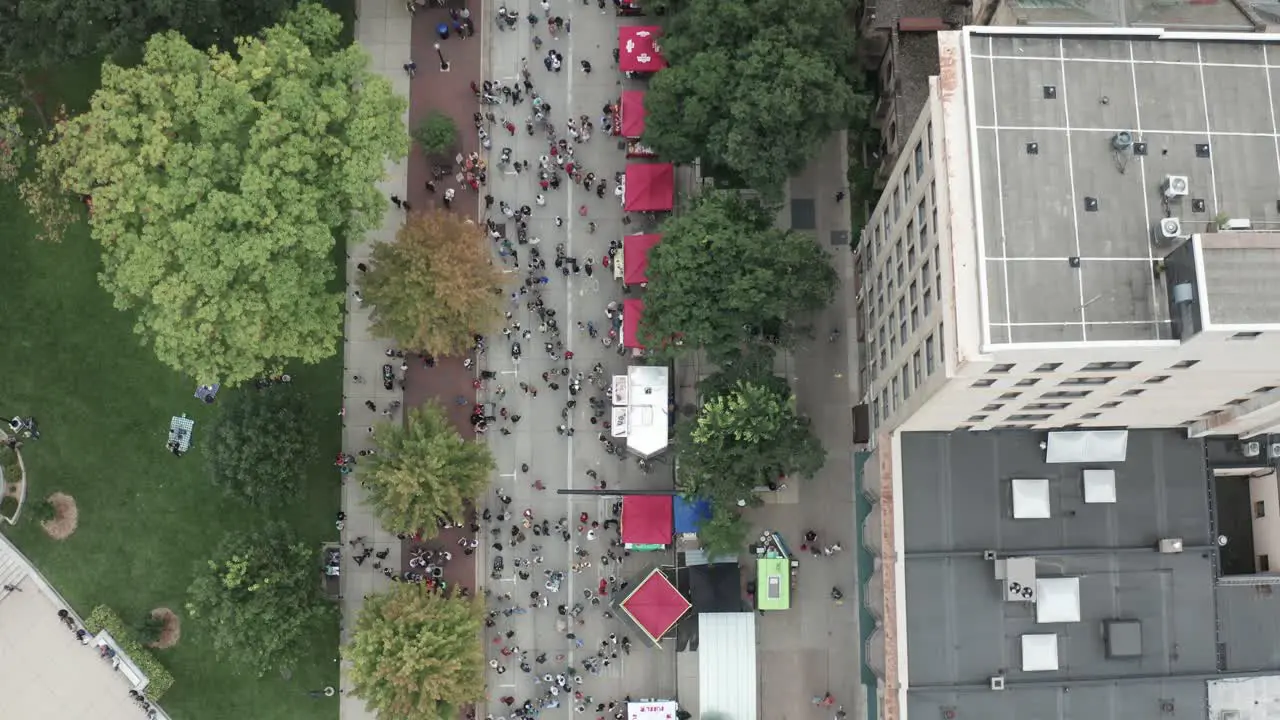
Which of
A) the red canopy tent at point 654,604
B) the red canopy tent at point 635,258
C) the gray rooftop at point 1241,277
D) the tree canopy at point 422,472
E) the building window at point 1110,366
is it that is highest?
the red canopy tent at point 635,258

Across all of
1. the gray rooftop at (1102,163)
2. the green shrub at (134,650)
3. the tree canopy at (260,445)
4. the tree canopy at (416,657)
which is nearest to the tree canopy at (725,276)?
the gray rooftop at (1102,163)

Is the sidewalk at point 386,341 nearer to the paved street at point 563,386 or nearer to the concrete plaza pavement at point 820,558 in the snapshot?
the paved street at point 563,386

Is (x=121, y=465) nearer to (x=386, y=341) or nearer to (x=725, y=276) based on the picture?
(x=386, y=341)

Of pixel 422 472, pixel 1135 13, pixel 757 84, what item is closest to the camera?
pixel 1135 13

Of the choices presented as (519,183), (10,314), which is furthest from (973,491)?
(10,314)

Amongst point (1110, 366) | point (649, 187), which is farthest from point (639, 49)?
point (1110, 366)

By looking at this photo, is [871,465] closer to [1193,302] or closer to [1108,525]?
[1108,525]
